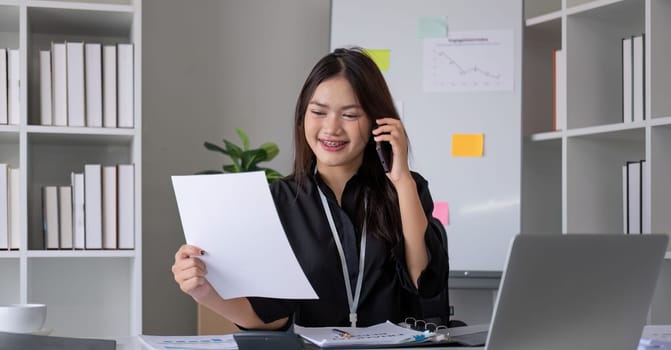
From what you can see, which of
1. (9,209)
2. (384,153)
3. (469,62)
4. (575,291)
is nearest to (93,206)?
(9,209)

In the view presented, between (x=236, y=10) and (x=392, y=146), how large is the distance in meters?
1.66

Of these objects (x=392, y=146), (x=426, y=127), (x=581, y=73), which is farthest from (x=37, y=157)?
(x=581, y=73)

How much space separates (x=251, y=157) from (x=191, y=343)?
1600 millimetres

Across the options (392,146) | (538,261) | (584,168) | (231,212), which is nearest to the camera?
(538,261)

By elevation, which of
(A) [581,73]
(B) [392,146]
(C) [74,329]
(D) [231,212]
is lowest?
(C) [74,329]

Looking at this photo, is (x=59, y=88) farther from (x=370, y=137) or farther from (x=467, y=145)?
(x=467, y=145)

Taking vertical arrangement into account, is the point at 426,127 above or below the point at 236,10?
below

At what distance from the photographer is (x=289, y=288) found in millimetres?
1326

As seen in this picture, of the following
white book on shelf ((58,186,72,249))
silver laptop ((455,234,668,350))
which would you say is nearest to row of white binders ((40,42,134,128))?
white book on shelf ((58,186,72,249))

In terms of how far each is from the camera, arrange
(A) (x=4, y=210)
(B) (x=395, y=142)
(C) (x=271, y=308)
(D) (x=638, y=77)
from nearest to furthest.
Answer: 1. (C) (x=271, y=308)
2. (B) (x=395, y=142)
3. (A) (x=4, y=210)
4. (D) (x=638, y=77)

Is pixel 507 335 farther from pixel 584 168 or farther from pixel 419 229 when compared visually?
pixel 584 168

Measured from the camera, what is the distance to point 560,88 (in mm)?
2971

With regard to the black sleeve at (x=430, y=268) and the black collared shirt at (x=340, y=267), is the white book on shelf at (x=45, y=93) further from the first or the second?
the black sleeve at (x=430, y=268)

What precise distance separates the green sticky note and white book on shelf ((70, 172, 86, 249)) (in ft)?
4.15
